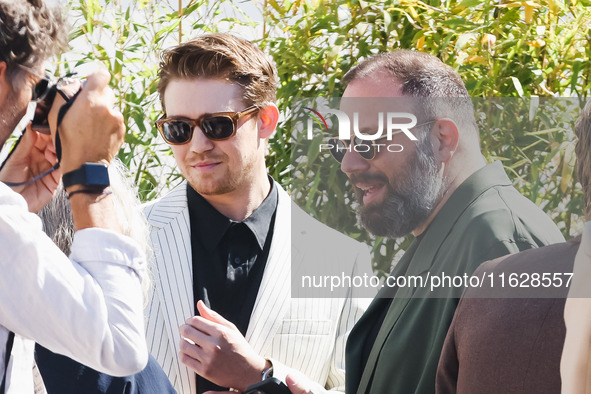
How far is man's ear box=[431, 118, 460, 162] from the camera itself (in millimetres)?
2295

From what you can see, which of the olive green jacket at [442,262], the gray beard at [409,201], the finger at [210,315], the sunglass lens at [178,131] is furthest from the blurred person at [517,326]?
the sunglass lens at [178,131]

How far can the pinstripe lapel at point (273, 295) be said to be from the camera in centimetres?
248

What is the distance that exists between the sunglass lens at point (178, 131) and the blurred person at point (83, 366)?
576 millimetres

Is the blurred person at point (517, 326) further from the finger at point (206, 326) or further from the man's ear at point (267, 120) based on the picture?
the man's ear at point (267, 120)

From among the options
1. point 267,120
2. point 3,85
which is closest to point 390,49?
point 267,120

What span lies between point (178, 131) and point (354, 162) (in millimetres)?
584

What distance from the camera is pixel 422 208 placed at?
7.56 feet

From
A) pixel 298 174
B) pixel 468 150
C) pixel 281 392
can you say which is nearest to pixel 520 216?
pixel 468 150

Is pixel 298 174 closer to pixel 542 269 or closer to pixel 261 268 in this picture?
pixel 261 268

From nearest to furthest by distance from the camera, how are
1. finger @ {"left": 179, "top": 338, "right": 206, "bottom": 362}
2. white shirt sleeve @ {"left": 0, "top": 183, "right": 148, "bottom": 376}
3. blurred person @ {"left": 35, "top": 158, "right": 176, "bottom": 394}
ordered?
1. white shirt sleeve @ {"left": 0, "top": 183, "right": 148, "bottom": 376}
2. blurred person @ {"left": 35, "top": 158, "right": 176, "bottom": 394}
3. finger @ {"left": 179, "top": 338, "right": 206, "bottom": 362}

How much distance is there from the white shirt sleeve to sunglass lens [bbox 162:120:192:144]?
1135 millimetres

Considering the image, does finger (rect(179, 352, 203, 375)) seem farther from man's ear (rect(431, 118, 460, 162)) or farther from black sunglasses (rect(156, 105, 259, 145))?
man's ear (rect(431, 118, 460, 162))

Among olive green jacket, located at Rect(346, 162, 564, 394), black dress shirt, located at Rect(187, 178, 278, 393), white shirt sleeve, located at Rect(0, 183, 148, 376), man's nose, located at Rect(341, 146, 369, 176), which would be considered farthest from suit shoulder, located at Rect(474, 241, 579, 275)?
black dress shirt, located at Rect(187, 178, 278, 393)

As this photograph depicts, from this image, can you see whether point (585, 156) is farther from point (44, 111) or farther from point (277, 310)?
point (277, 310)
